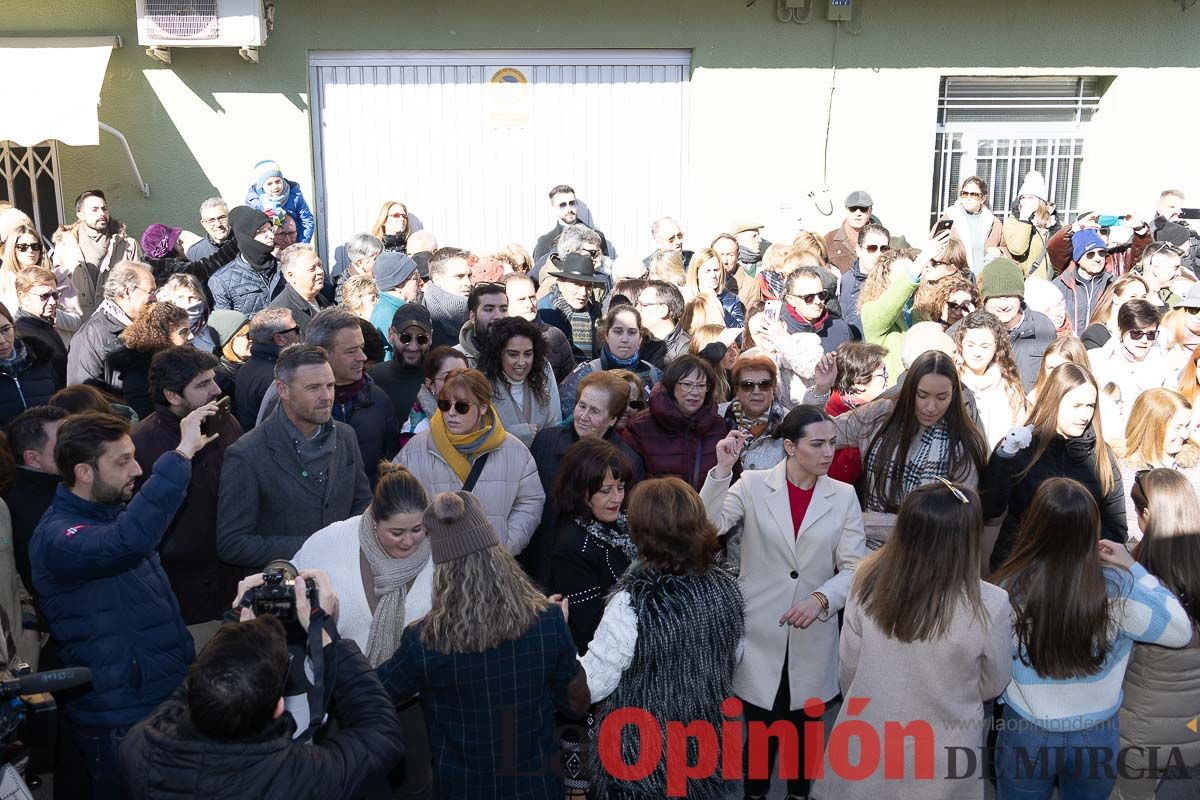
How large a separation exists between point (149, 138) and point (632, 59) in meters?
4.25

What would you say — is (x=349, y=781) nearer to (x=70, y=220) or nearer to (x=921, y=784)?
(x=921, y=784)

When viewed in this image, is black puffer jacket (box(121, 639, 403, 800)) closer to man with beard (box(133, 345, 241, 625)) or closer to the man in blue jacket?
the man in blue jacket

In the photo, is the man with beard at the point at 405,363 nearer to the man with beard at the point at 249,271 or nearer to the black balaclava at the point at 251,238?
the man with beard at the point at 249,271

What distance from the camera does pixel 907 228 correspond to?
32.3ft

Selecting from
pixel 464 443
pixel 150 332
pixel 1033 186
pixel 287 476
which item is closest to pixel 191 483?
pixel 287 476

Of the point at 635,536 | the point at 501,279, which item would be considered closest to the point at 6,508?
the point at 635,536

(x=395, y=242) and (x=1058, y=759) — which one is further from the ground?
(x=395, y=242)

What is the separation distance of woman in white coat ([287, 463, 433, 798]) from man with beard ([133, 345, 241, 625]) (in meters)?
0.83

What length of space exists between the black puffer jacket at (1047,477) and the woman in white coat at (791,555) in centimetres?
79

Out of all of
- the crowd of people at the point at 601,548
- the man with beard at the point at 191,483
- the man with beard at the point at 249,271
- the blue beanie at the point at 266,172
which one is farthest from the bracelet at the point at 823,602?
the blue beanie at the point at 266,172

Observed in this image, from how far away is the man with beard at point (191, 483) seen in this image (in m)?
4.13

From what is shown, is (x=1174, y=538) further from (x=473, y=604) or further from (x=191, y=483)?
(x=191, y=483)

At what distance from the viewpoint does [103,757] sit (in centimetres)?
341

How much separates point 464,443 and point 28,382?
2.45 metres
